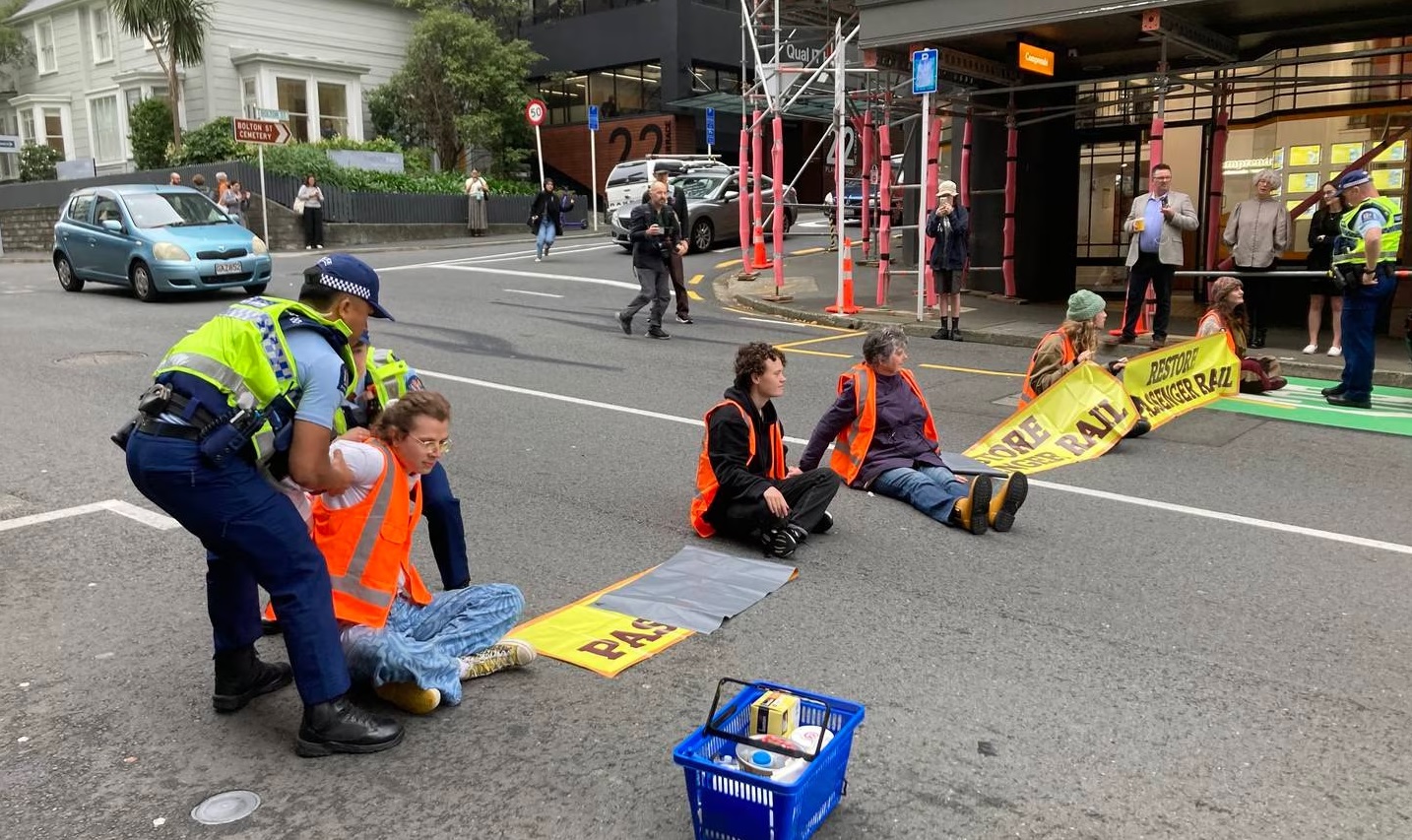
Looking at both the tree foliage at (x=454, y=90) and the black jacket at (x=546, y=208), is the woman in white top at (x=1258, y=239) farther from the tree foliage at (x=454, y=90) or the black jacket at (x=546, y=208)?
the tree foliage at (x=454, y=90)

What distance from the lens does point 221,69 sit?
32.9 meters

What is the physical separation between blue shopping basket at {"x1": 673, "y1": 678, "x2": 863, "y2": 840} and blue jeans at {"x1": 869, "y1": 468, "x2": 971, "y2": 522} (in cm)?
309

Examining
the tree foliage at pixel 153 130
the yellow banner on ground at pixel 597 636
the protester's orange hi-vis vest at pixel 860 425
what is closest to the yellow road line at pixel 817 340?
the protester's orange hi-vis vest at pixel 860 425

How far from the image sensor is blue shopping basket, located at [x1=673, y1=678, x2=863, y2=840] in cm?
280

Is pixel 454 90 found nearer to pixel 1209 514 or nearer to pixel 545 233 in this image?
pixel 545 233

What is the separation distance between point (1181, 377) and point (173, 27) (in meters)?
30.2

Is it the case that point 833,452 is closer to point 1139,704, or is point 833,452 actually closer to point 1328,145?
point 1139,704

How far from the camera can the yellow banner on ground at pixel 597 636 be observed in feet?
14.2

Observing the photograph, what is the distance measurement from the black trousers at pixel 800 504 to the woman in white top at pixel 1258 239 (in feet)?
27.5

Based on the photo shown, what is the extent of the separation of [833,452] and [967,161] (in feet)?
36.5

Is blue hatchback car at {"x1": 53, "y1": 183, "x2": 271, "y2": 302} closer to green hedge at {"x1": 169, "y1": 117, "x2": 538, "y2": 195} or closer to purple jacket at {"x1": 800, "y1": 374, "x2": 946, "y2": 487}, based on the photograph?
green hedge at {"x1": 169, "y1": 117, "x2": 538, "y2": 195}

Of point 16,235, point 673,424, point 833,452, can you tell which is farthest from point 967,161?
point 16,235

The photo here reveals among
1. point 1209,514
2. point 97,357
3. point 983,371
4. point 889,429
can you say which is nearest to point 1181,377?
point 983,371

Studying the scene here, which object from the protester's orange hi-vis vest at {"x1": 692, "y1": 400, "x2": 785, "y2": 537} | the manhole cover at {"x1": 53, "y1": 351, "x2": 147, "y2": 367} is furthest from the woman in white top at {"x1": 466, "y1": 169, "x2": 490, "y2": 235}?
the protester's orange hi-vis vest at {"x1": 692, "y1": 400, "x2": 785, "y2": 537}
